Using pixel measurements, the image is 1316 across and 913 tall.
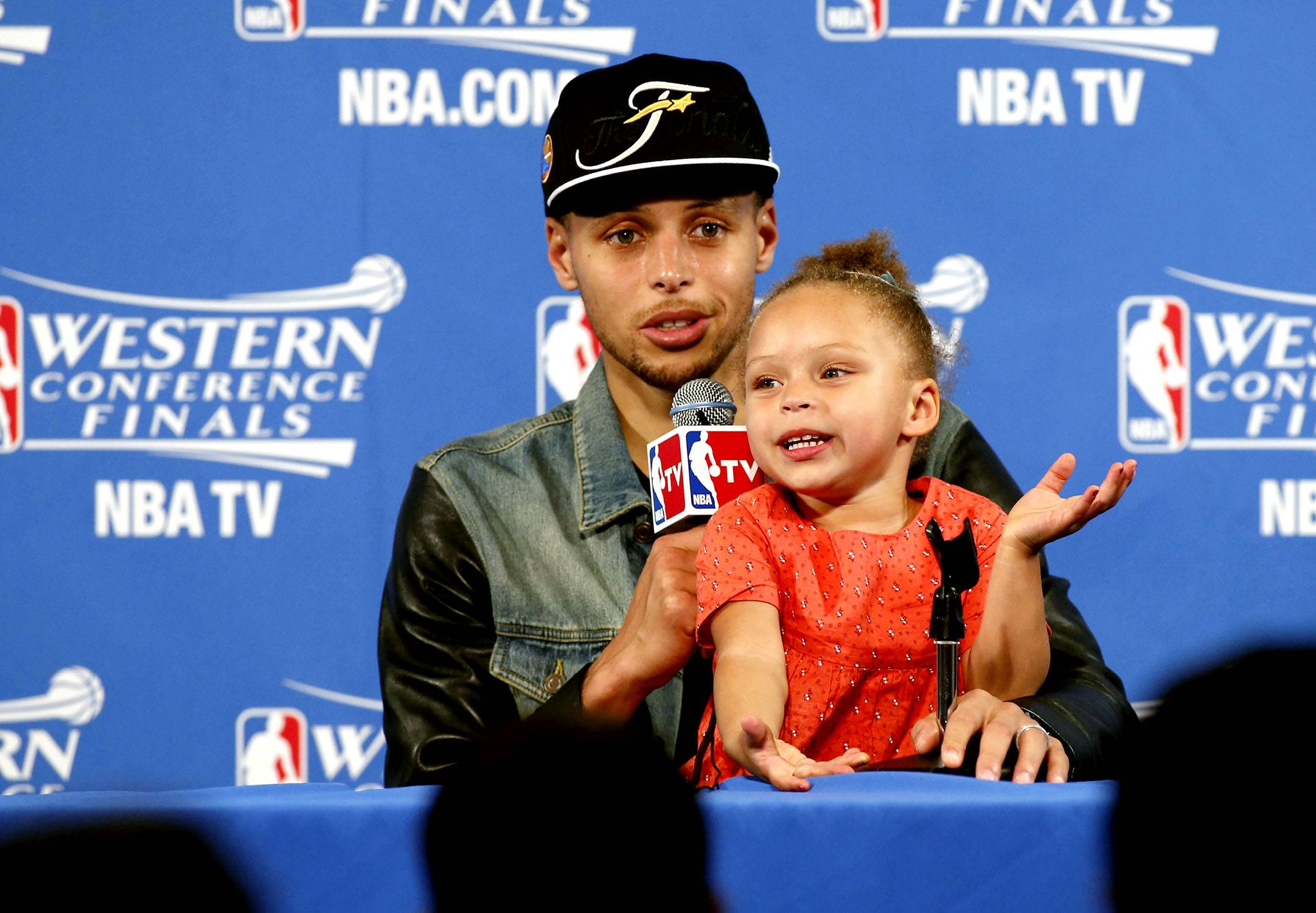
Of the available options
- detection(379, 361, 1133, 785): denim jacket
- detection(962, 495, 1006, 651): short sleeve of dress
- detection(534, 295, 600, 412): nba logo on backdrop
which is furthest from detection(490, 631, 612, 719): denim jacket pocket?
detection(534, 295, 600, 412): nba logo on backdrop

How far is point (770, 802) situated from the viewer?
0.90 metres

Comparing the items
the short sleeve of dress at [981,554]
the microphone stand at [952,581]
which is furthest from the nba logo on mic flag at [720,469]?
the microphone stand at [952,581]

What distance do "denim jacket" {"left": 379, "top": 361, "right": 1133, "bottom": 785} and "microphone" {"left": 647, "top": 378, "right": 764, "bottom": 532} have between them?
1.12 feet

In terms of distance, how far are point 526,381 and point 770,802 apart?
2.31 meters

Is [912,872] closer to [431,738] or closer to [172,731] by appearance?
[431,738]

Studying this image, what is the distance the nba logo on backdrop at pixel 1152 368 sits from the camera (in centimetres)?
309

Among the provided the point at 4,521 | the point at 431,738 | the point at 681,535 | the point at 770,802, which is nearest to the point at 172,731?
the point at 4,521

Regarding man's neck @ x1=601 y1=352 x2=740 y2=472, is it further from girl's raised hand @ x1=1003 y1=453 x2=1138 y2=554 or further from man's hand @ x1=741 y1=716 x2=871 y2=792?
man's hand @ x1=741 y1=716 x2=871 y2=792

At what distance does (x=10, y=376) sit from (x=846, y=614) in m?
2.30

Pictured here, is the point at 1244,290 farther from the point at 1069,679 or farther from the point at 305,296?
the point at 305,296

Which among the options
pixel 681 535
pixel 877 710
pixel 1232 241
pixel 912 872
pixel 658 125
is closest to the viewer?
pixel 912 872

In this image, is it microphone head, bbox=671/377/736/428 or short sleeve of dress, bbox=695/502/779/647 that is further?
microphone head, bbox=671/377/736/428

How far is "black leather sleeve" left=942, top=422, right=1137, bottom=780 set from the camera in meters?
1.55

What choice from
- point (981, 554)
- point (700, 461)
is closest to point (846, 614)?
point (981, 554)
